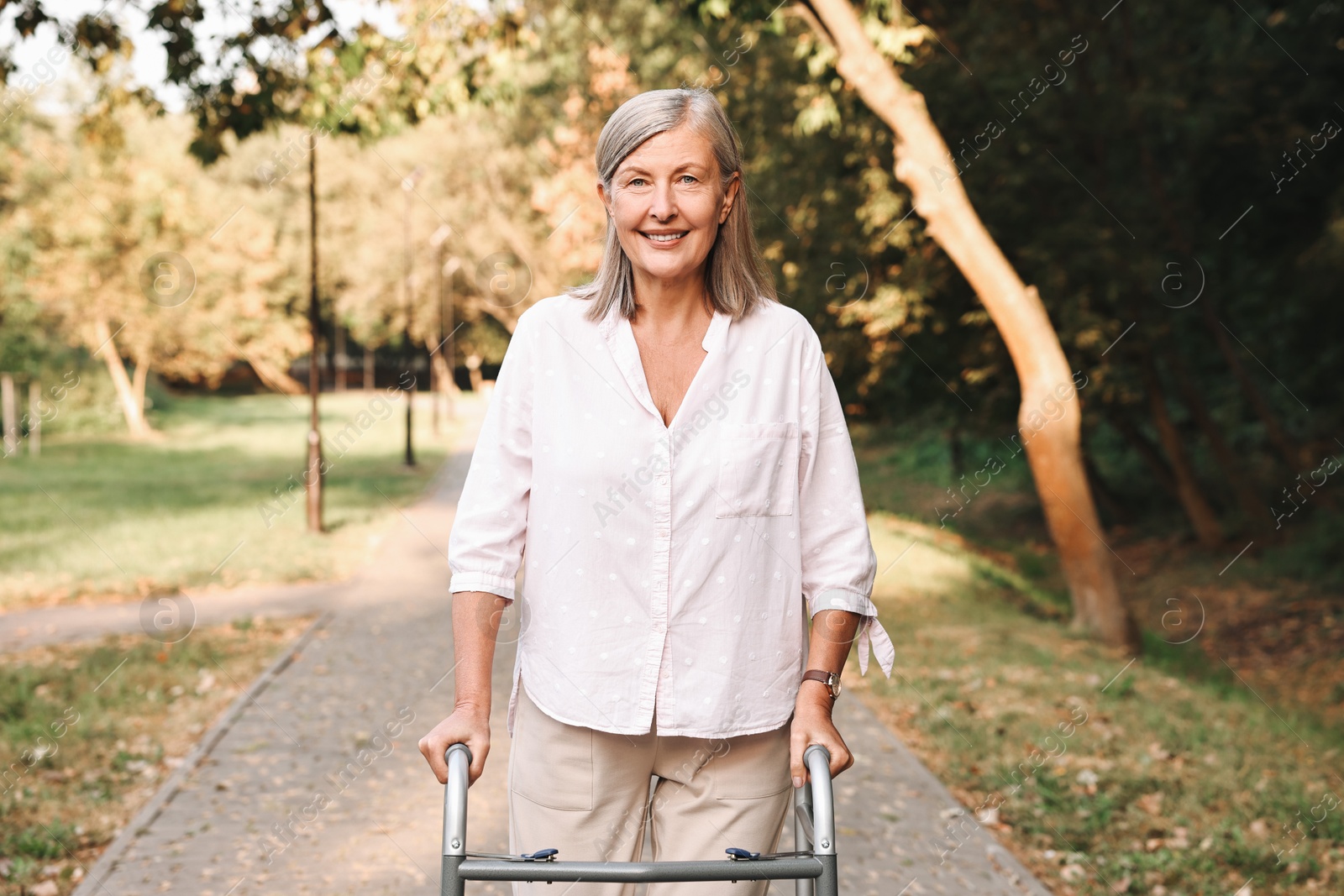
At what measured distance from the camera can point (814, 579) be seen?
2232mm

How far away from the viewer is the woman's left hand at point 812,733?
2.09 m

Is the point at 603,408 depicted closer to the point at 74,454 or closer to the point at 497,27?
the point at 497,27

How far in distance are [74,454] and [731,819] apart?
96.1ft

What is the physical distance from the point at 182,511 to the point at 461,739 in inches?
640

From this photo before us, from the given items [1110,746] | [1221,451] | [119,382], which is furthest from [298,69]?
[119,382]

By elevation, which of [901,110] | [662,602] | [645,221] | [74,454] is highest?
[901,110]

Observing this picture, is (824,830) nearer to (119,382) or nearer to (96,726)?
(96,726)

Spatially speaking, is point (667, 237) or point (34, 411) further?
point (34, 411)

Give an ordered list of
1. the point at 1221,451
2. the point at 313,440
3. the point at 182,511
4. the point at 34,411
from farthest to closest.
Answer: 1. the point at 34,411
2. the point at 182,511
3. the point at 313,440
4. the point at 1221,451

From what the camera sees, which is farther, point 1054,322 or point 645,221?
point 1054,322

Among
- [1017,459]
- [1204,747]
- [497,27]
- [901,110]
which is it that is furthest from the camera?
[1017,459]

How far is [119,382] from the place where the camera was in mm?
34594

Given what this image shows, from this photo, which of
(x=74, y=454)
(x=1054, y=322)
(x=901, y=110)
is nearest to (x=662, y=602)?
(x=901, y=110)

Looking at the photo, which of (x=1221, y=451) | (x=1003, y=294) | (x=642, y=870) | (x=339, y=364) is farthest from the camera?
(x=339, y=364)
